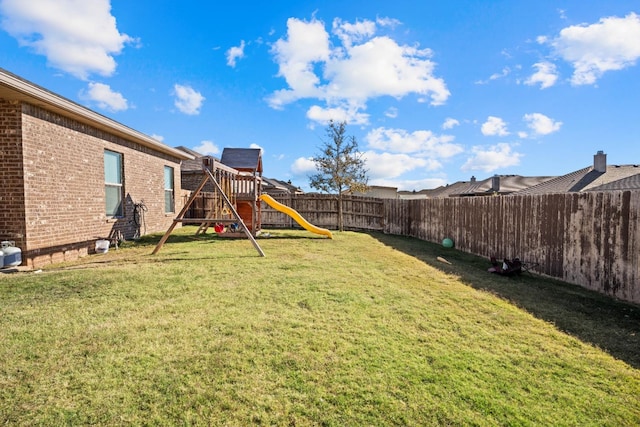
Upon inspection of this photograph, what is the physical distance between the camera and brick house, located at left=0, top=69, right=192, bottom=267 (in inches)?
239

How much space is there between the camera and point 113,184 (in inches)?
362

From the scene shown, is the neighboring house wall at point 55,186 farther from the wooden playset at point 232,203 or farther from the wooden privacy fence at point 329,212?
the wooden privacy fence at point 329,212

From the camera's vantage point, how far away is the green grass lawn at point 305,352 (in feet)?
7.55

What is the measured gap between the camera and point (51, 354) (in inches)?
115

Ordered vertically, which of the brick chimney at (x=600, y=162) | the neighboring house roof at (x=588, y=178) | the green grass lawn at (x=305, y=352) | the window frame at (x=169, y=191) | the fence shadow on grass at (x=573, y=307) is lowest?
the fence shadow on grass at (x=573, y=307)

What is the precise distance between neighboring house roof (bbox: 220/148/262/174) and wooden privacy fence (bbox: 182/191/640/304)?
30.6 feet

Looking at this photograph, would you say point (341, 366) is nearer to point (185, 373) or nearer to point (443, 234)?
point (185, 373)

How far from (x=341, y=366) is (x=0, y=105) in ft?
25.8

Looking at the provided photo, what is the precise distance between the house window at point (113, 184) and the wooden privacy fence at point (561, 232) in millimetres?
10974

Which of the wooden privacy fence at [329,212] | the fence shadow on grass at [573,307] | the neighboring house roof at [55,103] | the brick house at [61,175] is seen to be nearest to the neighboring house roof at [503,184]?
the wooden privacy fence at [329,212]

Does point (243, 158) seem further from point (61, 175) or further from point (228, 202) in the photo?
point (61, 175)

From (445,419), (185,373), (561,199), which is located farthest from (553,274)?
(185,373)

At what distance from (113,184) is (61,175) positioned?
85.0 inches

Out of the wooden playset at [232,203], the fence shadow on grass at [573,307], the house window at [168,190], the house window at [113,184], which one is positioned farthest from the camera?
the house window at [168,190]
